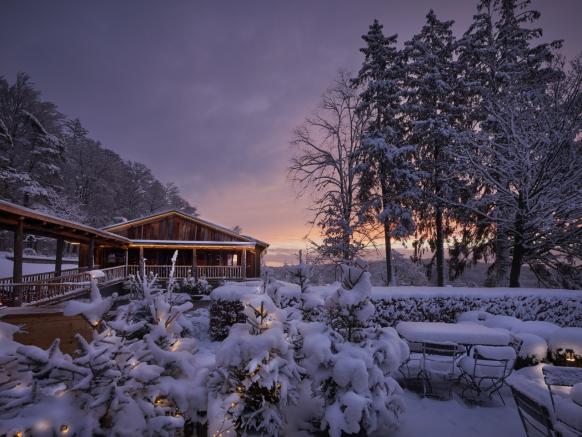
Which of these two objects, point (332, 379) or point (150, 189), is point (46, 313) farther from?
point (150, 189)

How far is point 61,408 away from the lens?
7.37 feet

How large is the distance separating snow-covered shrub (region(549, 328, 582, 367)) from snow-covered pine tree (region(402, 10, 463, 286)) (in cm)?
1075

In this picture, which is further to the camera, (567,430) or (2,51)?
(2,51)

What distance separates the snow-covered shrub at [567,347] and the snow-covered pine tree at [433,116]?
10.8m

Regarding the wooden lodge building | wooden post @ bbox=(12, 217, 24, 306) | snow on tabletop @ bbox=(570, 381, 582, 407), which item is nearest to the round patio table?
snow on tabletop @ bbox=(570, 381, 582, 407)

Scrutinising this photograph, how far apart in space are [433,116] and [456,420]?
639 inches

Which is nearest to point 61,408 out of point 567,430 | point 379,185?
point 567,430

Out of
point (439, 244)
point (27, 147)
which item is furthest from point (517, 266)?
point (27, 147)

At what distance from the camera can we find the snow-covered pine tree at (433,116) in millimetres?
16766

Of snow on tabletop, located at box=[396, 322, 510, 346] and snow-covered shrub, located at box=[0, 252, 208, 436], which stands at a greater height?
snow-covered shrub, located at box=[0, 252, 208, 436]

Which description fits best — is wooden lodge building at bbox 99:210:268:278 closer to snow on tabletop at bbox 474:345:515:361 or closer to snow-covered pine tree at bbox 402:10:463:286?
snow-covered pine tree at bbox 402:10:463:286

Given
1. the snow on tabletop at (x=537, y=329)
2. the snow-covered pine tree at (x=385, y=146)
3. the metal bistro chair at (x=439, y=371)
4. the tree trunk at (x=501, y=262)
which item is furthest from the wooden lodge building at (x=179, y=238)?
the snow on tabletop at (x=537, y=329)

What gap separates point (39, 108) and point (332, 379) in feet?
106

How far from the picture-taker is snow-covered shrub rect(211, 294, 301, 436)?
12.0 ft
